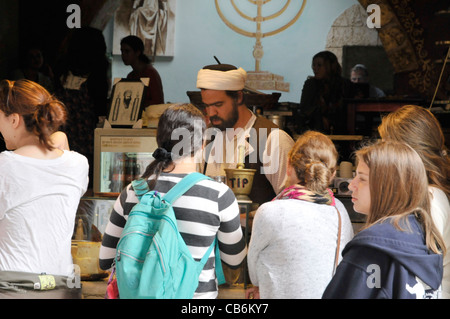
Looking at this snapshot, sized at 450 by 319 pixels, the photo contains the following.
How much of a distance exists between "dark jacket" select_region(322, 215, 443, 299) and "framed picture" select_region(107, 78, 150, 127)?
240 centimetres

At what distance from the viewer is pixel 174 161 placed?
2455mm

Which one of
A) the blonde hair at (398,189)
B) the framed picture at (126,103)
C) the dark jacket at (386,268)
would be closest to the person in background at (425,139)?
the blonde hair at (398,189)

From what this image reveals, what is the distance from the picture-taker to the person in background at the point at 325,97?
16.4ft

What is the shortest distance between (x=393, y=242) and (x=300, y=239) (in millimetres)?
647

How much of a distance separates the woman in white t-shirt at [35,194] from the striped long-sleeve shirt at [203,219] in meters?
Result: 0.36

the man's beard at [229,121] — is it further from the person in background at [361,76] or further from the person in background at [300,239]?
the person in background at [300,239]

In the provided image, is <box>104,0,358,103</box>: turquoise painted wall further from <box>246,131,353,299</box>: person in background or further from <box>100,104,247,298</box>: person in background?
<box>100,104,247,298</box>: person in background

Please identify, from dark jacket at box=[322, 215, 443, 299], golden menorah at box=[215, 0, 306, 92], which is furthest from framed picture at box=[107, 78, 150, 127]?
dark jacket at box=[322, 215, 443, 299]

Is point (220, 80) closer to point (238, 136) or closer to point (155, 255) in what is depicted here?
point (238, 136)

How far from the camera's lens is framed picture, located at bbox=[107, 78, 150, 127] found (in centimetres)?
408

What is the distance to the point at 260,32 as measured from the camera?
511 cm
